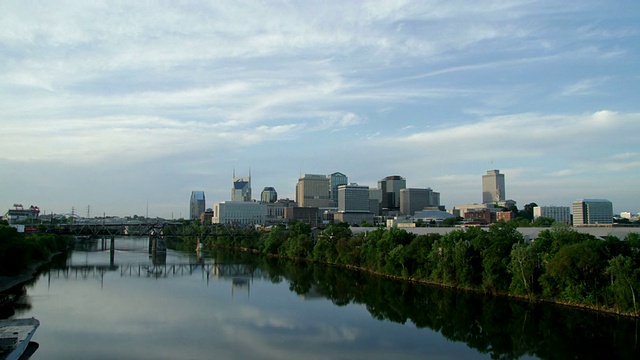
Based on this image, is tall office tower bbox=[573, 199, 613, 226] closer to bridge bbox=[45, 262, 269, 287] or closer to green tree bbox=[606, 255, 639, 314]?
bridge bbox=[45, 262, 269, 287]

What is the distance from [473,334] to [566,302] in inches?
369

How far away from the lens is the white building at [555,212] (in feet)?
602

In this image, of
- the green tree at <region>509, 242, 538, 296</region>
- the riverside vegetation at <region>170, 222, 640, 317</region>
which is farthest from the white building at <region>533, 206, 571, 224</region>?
the green tree at <region>509, 242, 538, 296</region>

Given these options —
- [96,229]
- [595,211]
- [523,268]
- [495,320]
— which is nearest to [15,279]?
[495,320]

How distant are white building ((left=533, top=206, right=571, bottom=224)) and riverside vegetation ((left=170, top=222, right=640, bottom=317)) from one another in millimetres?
145260

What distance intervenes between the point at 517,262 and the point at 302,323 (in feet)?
54.8

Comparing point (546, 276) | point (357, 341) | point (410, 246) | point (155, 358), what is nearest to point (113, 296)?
point (155, 358)

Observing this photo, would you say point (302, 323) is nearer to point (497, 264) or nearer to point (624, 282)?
point (497, 264)

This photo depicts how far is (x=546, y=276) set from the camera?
34938 millimetres

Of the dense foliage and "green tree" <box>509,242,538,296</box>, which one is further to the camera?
the dense foliage

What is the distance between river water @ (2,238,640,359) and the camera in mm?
24875

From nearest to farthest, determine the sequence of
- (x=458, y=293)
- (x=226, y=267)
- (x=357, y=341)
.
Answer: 1. (x=357, y=341)
2. (x=458, y=293)
3. (x=226, y=267)

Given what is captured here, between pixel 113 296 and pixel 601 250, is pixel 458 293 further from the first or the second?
pixel 113 296

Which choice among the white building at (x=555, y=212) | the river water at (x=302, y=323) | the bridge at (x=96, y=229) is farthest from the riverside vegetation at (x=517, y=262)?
the white building at (x=555, y=212)
